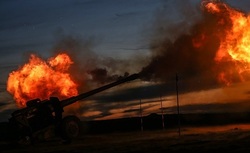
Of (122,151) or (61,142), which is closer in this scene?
(122,151)

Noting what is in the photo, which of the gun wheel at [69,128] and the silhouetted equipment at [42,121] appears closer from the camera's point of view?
the silhouetted equipment at [42,121]

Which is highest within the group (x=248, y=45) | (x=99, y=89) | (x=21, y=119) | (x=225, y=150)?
(x=248, y=45)

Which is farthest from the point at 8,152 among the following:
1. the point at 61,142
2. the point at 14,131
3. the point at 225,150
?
the point at 225,150

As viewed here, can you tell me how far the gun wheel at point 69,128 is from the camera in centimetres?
2853

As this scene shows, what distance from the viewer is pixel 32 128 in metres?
28.7

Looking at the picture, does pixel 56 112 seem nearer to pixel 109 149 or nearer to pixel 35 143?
pixel 35 143

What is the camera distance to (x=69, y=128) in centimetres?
2872

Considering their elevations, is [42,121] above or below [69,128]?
above

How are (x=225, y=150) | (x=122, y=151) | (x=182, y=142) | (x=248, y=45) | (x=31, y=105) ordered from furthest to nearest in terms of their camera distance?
(x=248, y=45), (x=31, y=105), (x=182, y=142), (x=122, y=151), (x=225, y=150)

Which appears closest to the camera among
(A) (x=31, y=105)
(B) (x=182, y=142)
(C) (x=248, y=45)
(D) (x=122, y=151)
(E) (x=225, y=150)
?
(E) (x=225, y=150)

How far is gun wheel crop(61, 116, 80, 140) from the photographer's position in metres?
28.5

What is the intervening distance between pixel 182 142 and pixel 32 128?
35.6 ft

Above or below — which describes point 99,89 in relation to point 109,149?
above

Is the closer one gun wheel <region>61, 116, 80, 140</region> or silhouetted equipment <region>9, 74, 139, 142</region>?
silhouetted equipment <region>9, 74, 139, 142</region>
